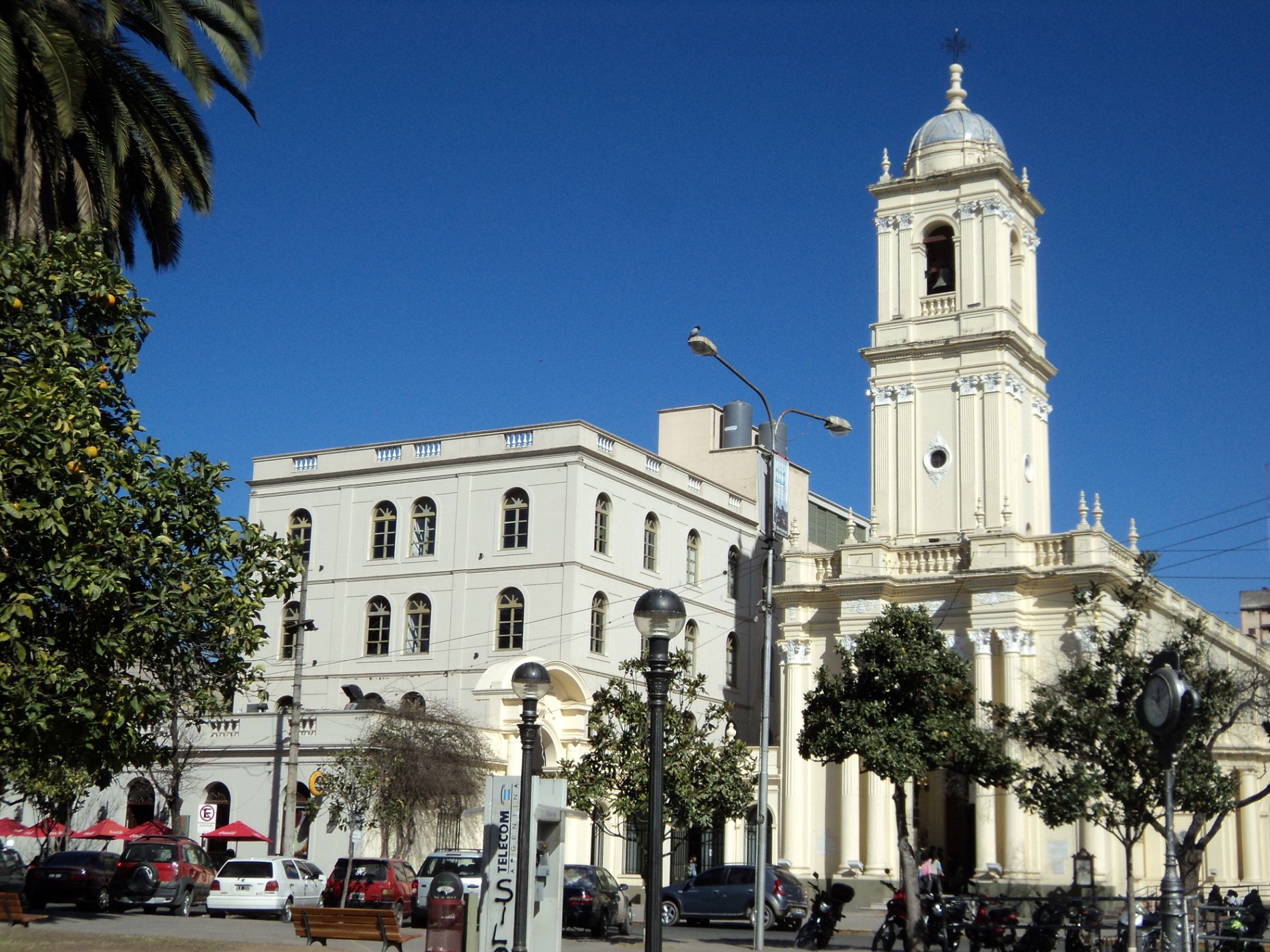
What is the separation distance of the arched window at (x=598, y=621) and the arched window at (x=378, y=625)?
719 centimetres

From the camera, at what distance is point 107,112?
73.9ft

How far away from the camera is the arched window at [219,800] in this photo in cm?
4503

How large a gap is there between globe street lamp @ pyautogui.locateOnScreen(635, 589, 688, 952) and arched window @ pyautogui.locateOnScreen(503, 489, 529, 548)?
34.2 metres

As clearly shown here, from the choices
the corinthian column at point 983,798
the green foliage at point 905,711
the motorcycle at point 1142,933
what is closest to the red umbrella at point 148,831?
the green foliage at point 905,711

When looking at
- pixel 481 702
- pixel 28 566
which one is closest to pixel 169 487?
pixel 28 566

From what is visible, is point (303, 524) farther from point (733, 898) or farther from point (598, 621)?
point (733, 898)

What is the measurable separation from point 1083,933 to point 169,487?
54.2 ft

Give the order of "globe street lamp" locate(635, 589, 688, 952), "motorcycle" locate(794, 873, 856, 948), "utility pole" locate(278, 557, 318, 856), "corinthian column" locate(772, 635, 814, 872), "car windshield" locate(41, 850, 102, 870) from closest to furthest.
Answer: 1. "globe street lamp" locate(635, 589, 688, 952)
2. "motorcycle" locate(794, 873, 856, 948)
3. "car windshield" locate(41, 850, 102, 870)
4. "utility pole" locate(278, 557, 318, 856)
5. "corinthian column" locate(772, 635, 814, 872)

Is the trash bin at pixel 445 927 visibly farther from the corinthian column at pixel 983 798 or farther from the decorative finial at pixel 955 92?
the decorative finial at pixel 955 92

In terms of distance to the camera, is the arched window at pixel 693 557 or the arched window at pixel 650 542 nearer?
the arched window at pixel 650 542

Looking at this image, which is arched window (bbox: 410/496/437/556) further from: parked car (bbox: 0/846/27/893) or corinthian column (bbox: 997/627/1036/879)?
corinthian column (bbox: 997/627/1036/879)

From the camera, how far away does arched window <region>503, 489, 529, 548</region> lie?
162 feet

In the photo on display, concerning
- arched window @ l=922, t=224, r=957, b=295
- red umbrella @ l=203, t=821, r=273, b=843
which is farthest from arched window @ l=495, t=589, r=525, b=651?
arched window @ l=922, t=224, r=957, b=295

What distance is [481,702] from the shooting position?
1806 inches
